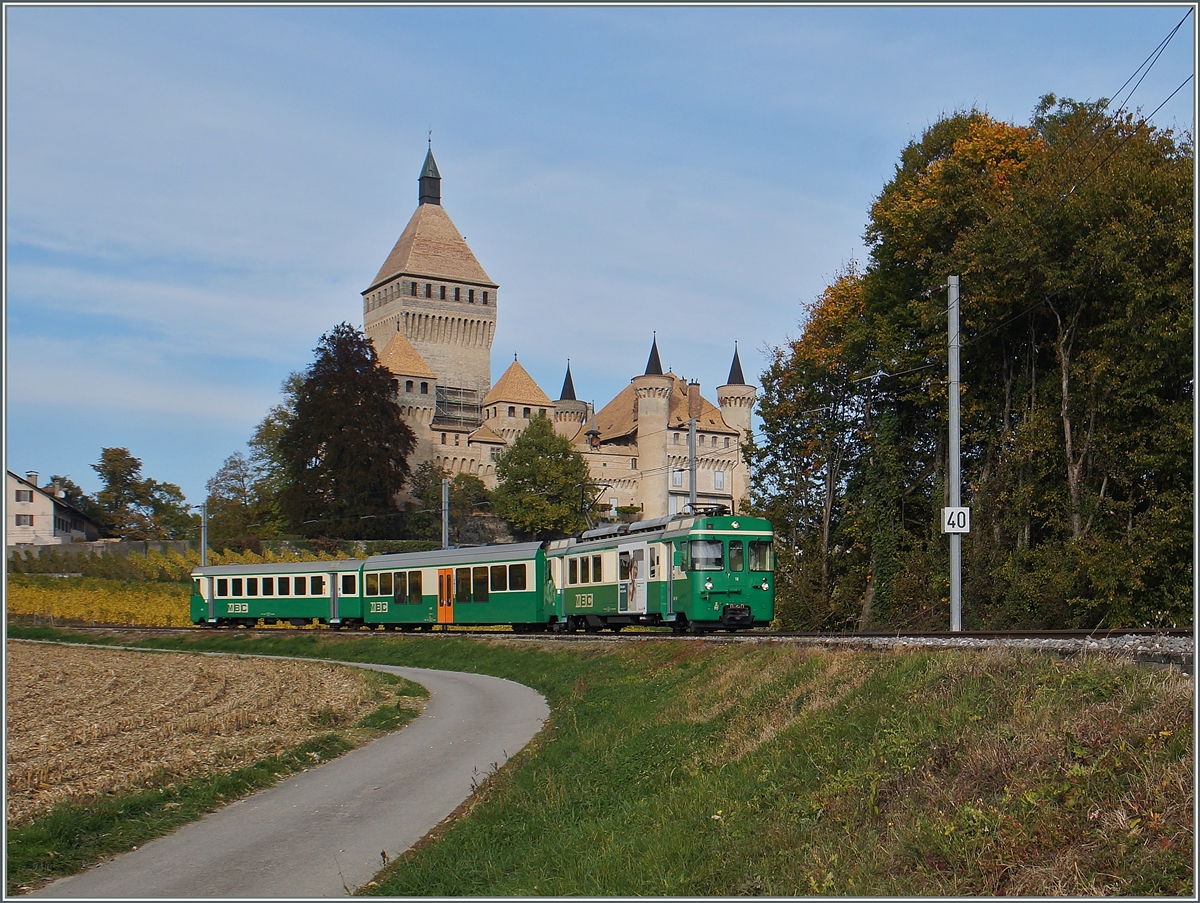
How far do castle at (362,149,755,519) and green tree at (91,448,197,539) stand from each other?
2228cm

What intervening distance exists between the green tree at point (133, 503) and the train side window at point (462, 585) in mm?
70846

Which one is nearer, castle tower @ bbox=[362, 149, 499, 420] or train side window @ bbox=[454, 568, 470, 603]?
train side window @ bbox=[454, 568, 470, 603]

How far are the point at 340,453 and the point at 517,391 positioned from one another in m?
43.2

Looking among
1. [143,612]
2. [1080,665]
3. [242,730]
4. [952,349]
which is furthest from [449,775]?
[143,612]

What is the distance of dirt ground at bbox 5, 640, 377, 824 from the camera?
14.5 m

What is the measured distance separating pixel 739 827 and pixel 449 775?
7.19m

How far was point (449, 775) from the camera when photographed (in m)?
15.7

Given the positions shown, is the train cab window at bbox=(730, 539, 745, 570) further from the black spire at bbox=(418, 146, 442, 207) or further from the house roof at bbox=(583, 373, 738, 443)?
the black spire at bbox=(418, 146, 442, 207)

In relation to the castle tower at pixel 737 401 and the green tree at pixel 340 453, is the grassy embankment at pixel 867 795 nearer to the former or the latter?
the green tree at pixel 340 453

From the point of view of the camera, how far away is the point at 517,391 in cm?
12719

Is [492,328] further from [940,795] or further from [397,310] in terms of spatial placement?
[940,795]

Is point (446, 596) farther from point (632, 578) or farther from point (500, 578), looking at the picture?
point (632, 578)

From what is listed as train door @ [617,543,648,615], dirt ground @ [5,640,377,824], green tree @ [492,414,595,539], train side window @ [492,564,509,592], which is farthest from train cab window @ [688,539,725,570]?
green tree @ [492,414,595,539]

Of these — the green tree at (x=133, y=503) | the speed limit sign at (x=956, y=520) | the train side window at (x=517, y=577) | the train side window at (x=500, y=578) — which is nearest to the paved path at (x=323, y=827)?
the speed limit sign at (x=956, y=520)
